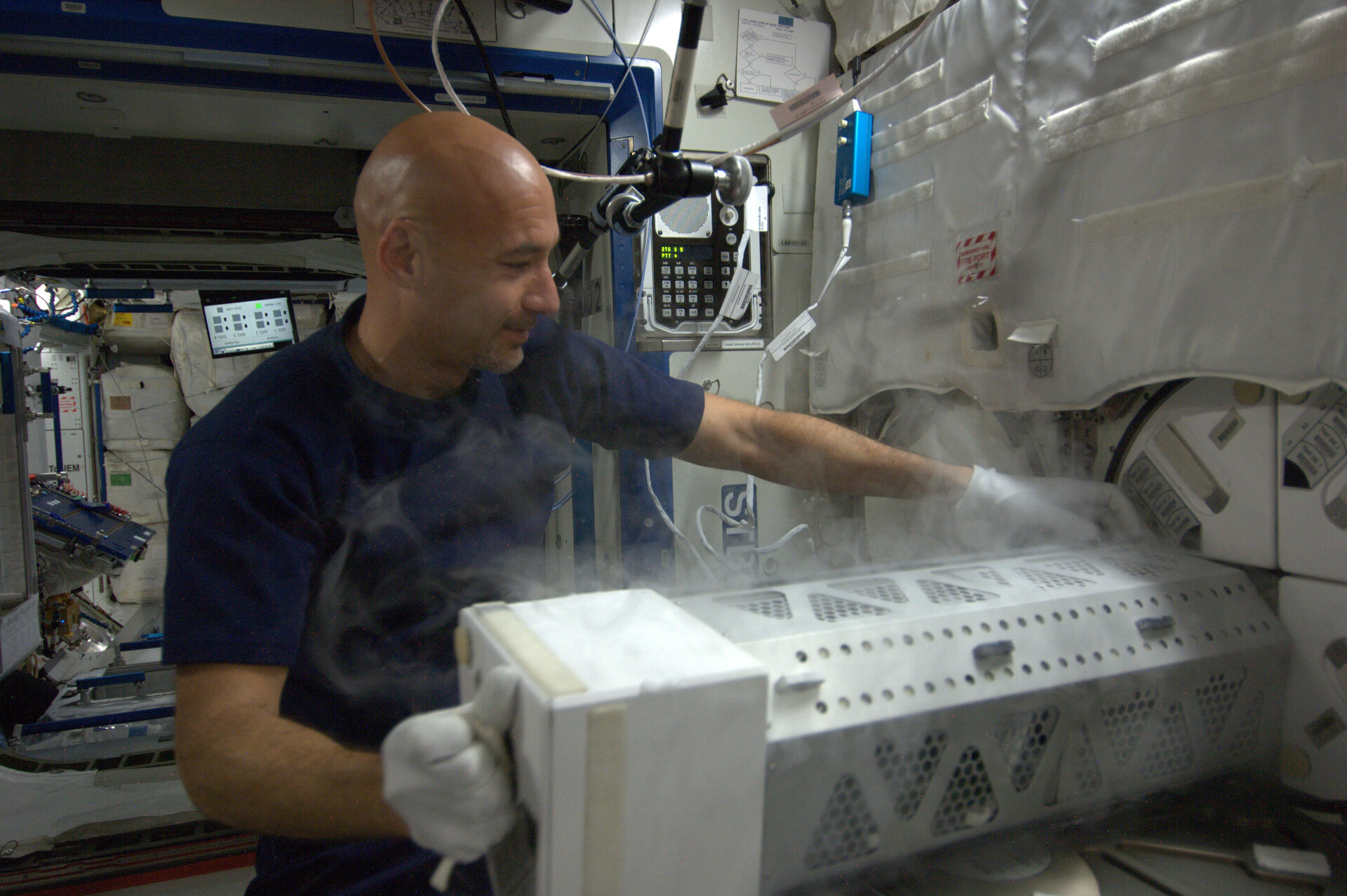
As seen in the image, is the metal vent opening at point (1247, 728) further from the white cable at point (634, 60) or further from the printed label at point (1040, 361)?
the white cable at point (634, 60)

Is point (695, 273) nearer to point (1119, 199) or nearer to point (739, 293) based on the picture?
point (739, 293)

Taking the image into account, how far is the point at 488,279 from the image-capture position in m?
1.11

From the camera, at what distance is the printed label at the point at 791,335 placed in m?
1.84

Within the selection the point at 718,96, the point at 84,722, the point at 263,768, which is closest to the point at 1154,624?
the point at 263,768

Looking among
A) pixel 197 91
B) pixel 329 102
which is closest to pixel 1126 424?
pixel 329 102

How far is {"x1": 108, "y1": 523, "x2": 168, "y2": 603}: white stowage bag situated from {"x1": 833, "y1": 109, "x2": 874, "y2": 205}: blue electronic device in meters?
6.97

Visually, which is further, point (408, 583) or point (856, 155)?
point (856, 155)

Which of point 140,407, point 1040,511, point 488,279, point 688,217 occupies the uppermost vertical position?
point 688,217

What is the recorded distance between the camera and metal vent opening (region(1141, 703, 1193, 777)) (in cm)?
91

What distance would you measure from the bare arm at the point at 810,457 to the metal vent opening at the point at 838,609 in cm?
55

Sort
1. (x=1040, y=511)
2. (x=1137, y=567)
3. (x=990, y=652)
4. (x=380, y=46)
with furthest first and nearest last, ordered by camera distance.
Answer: (x=380, y=46), (x=1040, y=511), (x=1137, y=567), (x=990, y=652)

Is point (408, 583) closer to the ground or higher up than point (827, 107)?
closer to the ground

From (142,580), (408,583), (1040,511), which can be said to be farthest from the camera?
(142,580)

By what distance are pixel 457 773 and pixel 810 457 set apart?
Result: 1.02 metres
